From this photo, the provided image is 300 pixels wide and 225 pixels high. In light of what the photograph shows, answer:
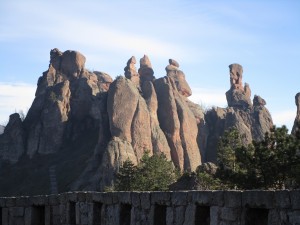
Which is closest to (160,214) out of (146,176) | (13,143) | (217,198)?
(217,198)

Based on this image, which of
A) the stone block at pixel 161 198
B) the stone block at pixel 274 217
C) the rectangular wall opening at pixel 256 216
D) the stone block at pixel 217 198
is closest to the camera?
the stone block at pixel 274 217

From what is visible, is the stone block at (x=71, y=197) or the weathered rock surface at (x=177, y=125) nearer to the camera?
the stone block at (x=71, y=197)

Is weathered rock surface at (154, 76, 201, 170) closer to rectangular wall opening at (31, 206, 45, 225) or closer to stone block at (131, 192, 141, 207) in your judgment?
rectangular wall opening at (31, 206, 45, 225)

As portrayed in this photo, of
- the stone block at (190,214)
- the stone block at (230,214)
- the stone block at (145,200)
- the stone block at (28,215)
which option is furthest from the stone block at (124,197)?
the stone block at (28,215)

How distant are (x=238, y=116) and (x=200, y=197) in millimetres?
90376

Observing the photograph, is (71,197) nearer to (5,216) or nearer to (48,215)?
(48,215)

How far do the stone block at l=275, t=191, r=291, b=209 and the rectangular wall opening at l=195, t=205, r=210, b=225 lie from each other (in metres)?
1.89

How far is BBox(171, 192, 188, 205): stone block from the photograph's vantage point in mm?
10338

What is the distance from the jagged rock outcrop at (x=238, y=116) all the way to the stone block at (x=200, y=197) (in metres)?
82.9

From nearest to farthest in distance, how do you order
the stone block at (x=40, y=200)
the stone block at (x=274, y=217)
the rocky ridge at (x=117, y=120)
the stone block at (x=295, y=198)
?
the stone block at (x=295, y=198)
the stone block at (x=274, y=217)
the stone block at (x=40, y=200)
the rocky ridge at (x=117, y=120)

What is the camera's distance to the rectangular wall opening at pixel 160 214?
10938 mm

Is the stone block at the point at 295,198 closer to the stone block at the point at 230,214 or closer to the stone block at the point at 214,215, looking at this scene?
the stone block at the point at 230,214

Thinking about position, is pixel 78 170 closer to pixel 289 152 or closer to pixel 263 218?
pixel 289 152

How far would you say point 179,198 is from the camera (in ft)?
34.2
